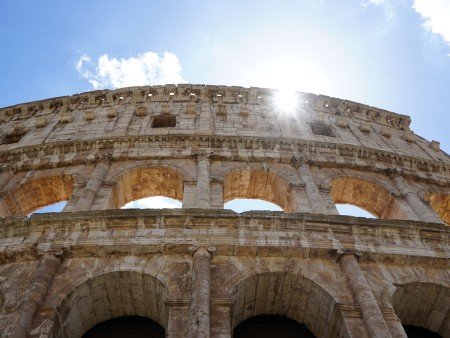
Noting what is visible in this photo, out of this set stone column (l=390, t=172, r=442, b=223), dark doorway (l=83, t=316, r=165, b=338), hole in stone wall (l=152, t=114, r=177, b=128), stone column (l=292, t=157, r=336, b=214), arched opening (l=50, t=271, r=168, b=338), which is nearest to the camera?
arched opening (l=50, t=271, r=168, b=338)

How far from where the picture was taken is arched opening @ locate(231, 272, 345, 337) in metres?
8.57

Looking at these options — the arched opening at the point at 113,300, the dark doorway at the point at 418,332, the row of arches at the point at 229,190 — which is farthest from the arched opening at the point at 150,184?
the dark doorway at the point at 418,332

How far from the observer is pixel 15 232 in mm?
9531

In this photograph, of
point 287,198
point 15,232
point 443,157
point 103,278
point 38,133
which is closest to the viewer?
point 103,278

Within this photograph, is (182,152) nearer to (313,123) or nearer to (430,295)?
(313,123)

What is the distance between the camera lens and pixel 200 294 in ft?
25.6

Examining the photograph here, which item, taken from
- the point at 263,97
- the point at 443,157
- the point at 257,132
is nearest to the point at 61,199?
the point at 257,132

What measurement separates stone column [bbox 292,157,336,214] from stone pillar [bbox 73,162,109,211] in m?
5.48

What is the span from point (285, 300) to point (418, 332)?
2950 millimetres

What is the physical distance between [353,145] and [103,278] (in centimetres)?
927

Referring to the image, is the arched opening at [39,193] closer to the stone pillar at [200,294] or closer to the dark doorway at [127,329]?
the dark doorway at [127,329]

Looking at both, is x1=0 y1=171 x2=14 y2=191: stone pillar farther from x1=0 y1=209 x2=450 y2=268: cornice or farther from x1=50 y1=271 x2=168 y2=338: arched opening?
x1=50 y1=271 x2=168 y2=338: arched opening

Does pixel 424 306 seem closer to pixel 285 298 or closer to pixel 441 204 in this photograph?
pixel 285 298

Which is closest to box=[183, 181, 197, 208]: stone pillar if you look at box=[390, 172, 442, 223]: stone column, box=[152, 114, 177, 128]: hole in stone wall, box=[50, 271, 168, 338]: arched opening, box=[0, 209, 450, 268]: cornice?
box=[0, 209, 450, 268]: cornice
